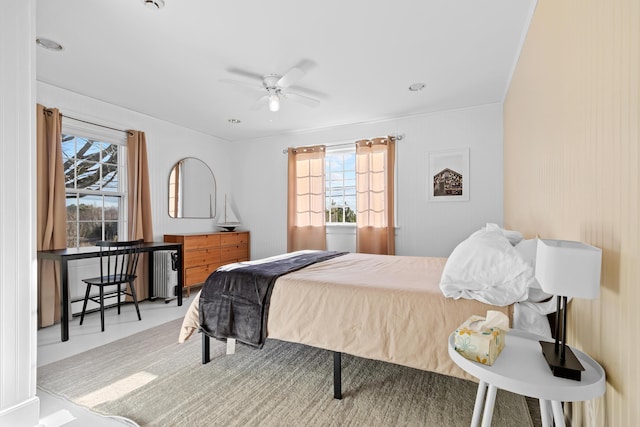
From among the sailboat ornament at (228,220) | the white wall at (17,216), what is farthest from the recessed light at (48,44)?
the sailboat ornament at (228,220)

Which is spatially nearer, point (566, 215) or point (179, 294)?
point (566, 215)

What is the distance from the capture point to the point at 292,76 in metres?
2.73

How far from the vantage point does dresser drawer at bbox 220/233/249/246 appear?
16.1 feet

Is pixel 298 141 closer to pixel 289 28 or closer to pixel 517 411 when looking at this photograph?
pixel 289 28

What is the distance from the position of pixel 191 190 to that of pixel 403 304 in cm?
417

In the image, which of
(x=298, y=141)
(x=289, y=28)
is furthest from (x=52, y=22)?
(x=298, y=141)

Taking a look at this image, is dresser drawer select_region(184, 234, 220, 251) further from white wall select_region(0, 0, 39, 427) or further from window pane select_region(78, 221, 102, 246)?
white wall select_region(0, 0, 39, 427)

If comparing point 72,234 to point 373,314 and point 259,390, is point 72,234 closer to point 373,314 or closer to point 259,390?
point 259,390

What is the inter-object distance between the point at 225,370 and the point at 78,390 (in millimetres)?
903

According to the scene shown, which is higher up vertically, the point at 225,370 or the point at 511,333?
the point at 511,333

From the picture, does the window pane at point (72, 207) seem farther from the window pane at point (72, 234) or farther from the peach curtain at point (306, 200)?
the peach curtain at point (306, 200)

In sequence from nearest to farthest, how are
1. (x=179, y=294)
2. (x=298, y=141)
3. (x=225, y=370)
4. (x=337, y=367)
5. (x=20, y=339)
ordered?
(x=20, y=339), (x=337, y=367), (x=225, y=370), (x=179, y=294), (x=298, y=141)

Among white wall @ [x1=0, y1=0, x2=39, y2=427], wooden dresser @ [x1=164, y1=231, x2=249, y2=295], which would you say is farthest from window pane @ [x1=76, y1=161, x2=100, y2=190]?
white wall @ [x1=0, y1=0, x2=39, y2=427]

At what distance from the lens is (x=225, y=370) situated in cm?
222
